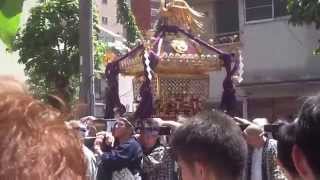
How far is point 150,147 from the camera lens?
6641 mm

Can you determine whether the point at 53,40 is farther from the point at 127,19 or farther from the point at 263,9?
the point at 263,9

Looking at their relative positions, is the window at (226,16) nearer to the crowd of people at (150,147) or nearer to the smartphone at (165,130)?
the crowd of people at (150,147)

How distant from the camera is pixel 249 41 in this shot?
22312 millimetres

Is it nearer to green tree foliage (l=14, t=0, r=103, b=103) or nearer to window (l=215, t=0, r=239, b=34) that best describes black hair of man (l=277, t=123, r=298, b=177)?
green tree foliage (l=14, t=0, r=103, b=103)

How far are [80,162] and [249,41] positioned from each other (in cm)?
2158

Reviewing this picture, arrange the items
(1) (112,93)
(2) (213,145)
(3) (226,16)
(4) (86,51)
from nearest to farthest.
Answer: (2) (213,145) → (4) (86,51) → (1) (112,93) → (3) (226,16)

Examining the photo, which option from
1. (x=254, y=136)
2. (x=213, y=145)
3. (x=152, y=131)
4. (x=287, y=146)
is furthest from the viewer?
(x=152, y=131)

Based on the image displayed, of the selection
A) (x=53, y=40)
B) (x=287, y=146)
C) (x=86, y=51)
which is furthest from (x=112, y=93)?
(x=53, y=40)

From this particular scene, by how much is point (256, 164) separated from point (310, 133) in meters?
3.68

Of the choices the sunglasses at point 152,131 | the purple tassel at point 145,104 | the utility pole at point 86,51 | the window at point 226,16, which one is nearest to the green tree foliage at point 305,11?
the purple tassel at point 145,104

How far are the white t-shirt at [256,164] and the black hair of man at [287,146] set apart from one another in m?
3.44

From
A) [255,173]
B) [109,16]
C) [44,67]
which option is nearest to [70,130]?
[255,173]

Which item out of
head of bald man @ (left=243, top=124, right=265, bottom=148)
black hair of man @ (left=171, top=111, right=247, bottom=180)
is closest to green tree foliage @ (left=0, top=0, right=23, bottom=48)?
black hair of man @ (left=171, top=111, right=247, bottom=180)

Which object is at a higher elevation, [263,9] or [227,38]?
[263,9]
